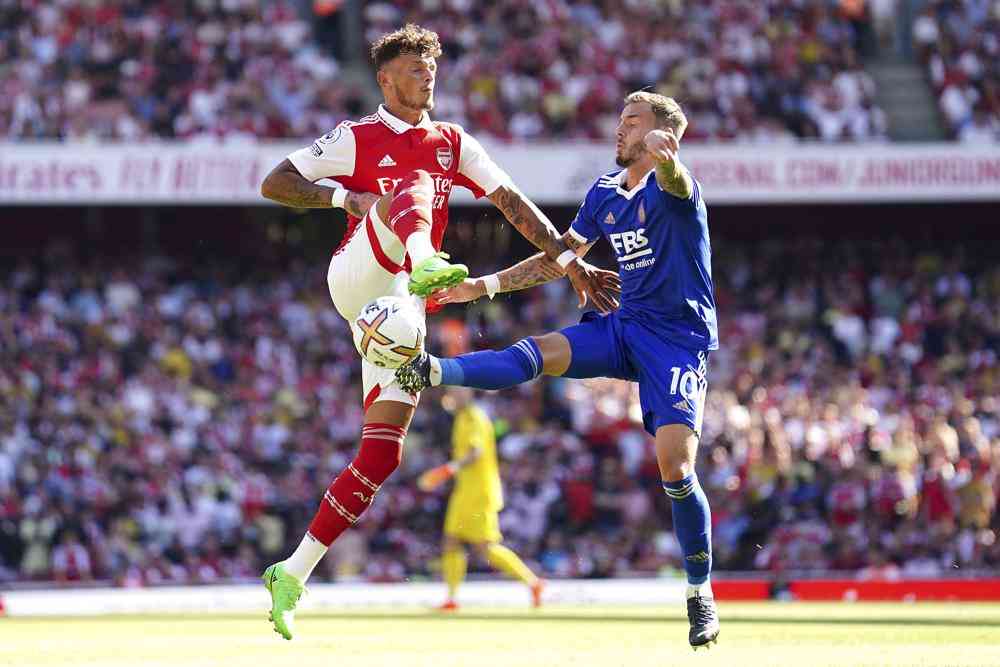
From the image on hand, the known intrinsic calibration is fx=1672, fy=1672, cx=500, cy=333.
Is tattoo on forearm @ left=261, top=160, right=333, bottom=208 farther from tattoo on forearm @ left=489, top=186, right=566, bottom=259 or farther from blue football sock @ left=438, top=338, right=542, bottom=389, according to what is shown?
blue football sock @ left=438, top=338, right=542, bottom=389

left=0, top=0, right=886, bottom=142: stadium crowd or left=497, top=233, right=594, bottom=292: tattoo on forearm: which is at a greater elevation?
left=0, top=0, right=886, bottom=142: stadium crowd

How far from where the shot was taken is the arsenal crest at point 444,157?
8859 mm

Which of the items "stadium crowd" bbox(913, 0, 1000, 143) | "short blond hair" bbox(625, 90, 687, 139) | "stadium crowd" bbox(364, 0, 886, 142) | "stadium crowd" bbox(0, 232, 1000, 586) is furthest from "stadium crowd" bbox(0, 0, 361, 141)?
"short blond hair" bbox(625, 90, 687, 139)

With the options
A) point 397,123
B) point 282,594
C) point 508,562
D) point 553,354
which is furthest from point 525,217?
point 508,562

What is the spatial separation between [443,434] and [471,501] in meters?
5.39

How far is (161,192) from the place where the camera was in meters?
23.2

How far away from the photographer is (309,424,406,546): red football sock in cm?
869

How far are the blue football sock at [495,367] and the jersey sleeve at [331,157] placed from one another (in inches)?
51.2

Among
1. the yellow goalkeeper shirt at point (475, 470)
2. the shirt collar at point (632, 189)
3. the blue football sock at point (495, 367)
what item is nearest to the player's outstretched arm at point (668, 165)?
the shirt collar at point (632, 189)

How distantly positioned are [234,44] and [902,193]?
10.1 m

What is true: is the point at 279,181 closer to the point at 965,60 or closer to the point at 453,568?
the point at 453,568

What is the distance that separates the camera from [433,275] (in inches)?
303

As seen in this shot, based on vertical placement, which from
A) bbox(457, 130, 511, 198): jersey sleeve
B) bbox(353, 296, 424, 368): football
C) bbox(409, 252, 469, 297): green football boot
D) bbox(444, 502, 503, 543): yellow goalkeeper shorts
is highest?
bbox(457, 130, 511, 198): jersey sleeve

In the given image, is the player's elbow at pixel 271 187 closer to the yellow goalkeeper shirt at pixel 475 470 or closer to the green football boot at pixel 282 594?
the green football boot at pixel 282 594
